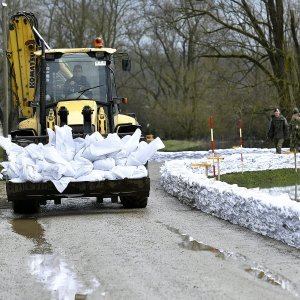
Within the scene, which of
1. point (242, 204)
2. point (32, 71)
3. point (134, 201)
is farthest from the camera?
point (32, 71)

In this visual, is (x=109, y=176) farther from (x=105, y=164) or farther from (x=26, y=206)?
(x=26, y=206)

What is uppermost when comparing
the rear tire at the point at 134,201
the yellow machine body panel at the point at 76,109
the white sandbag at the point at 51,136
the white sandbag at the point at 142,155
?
the yellow machine body panel at the point at 76,109

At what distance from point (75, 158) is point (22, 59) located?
470 cm

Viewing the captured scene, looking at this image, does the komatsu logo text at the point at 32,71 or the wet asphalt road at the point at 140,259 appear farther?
the komatsu logo text at the point at 32,71

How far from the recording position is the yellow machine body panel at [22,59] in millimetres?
17969

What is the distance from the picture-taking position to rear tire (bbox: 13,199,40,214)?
14422 mm

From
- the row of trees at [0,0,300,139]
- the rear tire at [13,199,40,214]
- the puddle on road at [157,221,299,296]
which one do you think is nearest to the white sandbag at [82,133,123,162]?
the rear tire at [13,199,40,214]

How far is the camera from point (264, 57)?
41.5 metres

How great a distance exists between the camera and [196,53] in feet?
182

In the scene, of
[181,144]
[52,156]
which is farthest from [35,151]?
[181,144]

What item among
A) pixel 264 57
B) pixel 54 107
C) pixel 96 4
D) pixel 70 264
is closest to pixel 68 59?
pixel 54 107

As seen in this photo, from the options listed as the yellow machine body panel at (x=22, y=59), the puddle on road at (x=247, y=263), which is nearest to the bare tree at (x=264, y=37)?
the yellow machine body panel at (x=22, y=59)

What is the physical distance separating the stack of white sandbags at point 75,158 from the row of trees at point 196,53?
25.0m

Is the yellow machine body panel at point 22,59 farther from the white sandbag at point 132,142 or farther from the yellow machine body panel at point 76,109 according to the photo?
the white sandbag at point 132,142
